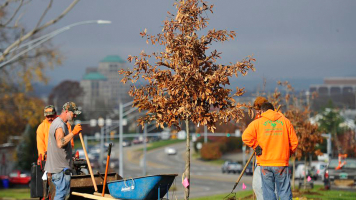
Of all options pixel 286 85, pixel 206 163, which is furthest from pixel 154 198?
pixel 206 163

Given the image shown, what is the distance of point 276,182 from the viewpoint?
9.59m

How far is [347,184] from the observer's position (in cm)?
2525

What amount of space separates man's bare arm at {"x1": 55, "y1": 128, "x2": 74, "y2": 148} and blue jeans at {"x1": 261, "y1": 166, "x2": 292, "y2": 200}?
2.94 meters

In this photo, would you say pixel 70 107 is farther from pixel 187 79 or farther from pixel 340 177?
pixel 340 177

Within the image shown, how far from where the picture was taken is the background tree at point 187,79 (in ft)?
38.8

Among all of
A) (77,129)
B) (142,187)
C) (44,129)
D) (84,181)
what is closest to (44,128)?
(44,129)

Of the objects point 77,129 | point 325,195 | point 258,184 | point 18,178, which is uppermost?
point 77,129

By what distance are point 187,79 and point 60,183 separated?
3.03m

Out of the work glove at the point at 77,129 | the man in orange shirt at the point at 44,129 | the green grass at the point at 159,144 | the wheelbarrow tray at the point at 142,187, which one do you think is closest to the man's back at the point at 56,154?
the work glove at the point at 77,129

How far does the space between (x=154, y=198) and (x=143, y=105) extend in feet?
7.98

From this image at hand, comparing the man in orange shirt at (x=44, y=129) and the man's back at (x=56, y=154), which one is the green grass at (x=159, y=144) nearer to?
the man in orange shirt at (x=44, y=129)

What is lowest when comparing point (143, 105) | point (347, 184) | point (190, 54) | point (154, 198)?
point (347, 184)

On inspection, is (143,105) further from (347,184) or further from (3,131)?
(3,131)

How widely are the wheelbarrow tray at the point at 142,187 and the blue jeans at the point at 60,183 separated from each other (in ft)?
2.48
